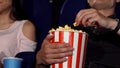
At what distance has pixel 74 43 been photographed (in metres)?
1.09

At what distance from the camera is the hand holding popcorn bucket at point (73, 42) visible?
1.09m

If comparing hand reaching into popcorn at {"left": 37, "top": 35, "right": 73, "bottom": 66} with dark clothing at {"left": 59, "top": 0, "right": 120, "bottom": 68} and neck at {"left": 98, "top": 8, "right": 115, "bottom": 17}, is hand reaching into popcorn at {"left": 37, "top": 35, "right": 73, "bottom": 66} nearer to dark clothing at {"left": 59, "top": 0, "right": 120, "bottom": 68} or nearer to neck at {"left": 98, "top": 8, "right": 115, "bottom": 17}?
dark clothing at {"left": 59, "top": 0, "right": 120, "bottom": 68}

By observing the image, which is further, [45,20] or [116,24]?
[45,20]

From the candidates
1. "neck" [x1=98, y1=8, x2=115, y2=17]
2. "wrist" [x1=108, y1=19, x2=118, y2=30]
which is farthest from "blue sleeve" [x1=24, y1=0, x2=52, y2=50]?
"wrist" [x1=108, y1=19, x2=118, y2=30]

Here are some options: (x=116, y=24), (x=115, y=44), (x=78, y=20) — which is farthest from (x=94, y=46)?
(x=78, y=20)

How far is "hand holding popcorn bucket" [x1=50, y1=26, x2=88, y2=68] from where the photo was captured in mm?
1095

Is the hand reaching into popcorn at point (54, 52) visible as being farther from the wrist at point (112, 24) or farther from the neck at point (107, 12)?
the neck at point (107, 12)

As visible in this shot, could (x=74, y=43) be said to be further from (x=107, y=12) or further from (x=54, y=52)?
(x=107, y=12)

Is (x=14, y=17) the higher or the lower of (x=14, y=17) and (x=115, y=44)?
the higher

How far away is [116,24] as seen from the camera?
49.9 inches

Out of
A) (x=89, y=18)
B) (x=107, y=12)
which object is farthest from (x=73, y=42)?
(x=107, y=12)

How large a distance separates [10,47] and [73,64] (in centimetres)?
66

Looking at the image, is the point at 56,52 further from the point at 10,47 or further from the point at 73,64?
the point at 10,47

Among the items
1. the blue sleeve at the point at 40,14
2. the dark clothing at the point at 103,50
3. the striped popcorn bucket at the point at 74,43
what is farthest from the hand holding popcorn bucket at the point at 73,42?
the blue sleeve at the point at 40,14
